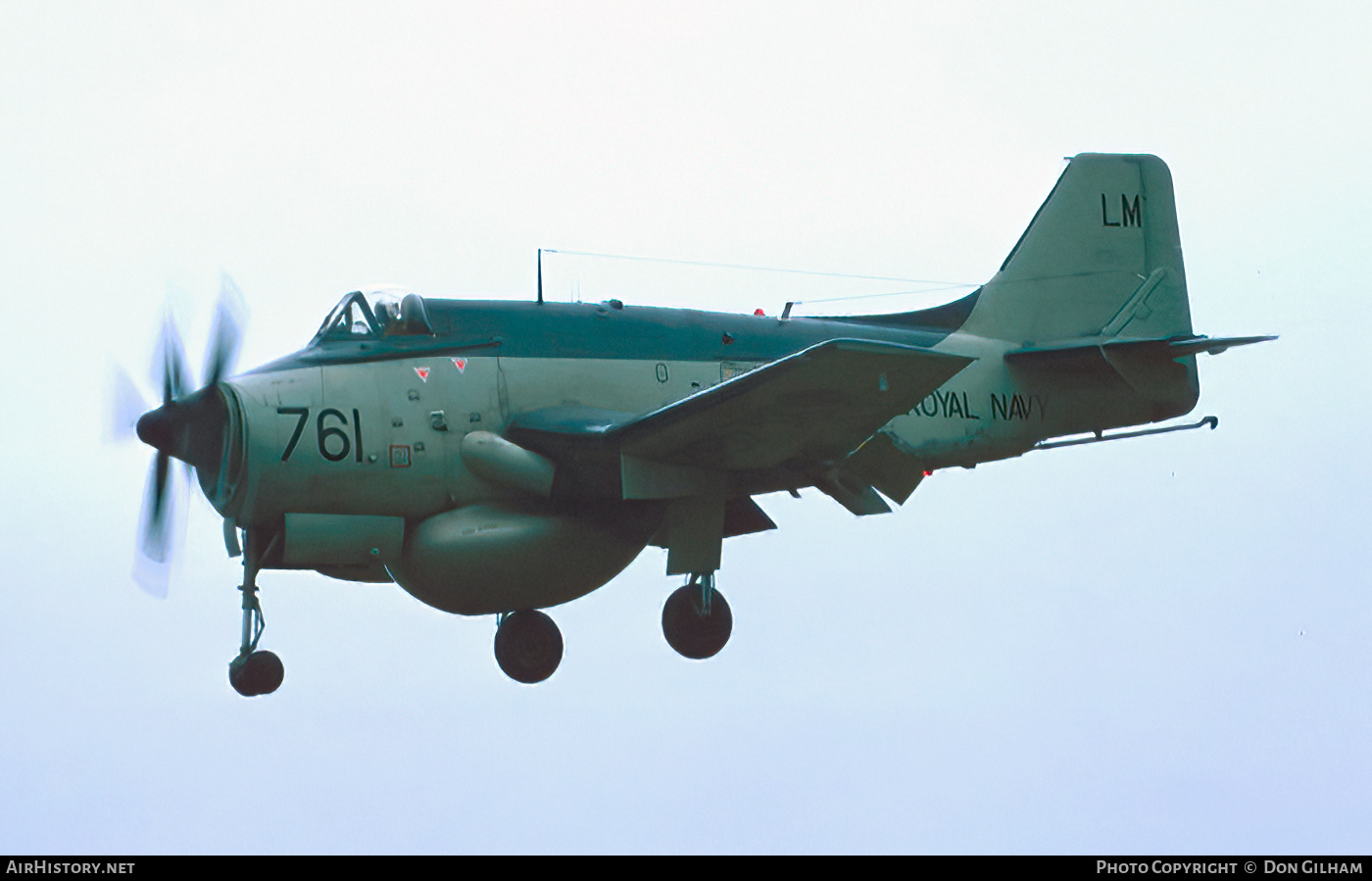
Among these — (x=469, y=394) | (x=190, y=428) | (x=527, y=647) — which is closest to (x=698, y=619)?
(x=527, y=647)

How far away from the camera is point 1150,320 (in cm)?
2161

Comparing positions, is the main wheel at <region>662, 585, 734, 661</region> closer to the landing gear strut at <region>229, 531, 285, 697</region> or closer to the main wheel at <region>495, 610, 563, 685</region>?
the main wheel at <region>495, 610, 563, 685</region>

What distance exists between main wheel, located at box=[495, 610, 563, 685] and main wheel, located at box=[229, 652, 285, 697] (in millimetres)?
3209

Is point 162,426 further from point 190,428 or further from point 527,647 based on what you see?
point 527,647

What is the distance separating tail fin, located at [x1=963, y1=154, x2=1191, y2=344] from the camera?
21.6 metres

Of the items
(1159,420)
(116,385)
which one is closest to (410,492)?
(116,385)

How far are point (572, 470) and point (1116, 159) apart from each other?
900 centimetres

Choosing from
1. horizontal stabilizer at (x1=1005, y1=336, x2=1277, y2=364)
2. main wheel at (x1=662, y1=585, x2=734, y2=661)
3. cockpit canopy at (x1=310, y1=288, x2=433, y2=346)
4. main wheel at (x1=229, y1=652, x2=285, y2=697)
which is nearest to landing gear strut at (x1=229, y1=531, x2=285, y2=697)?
main wheel at (x1=229, y1=652, x2=285, y2=697)

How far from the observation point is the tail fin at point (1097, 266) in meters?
21.6

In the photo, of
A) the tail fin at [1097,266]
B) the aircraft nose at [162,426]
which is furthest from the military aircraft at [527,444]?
the tail fin at [1097,266]

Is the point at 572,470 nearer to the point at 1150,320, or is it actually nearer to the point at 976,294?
the point at 976,294

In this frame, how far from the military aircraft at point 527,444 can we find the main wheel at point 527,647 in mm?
22

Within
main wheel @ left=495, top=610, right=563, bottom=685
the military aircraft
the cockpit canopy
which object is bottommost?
main wheel @ left=495, top=610, right=563, bottom=685

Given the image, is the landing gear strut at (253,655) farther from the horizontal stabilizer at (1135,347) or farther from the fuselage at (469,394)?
the horizontal stabilizer at (1135,347)
